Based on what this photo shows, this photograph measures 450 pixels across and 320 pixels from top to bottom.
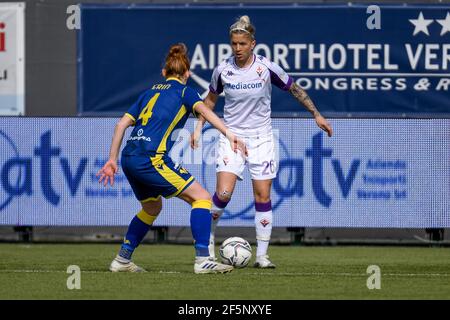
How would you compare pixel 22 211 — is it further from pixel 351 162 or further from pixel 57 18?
pixel 351 162

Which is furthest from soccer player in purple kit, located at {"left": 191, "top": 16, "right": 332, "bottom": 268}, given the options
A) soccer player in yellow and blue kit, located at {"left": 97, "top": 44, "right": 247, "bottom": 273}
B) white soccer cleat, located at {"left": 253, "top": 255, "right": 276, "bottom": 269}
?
soccer player in yellow and blue kit, located at {"left": 97, "top": 44, "right": 247, "bottom": 273}

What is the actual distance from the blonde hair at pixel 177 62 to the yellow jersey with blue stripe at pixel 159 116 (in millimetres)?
140

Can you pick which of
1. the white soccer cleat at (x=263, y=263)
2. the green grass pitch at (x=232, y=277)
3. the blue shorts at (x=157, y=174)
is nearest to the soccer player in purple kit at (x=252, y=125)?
the white soccer cleat at (x=263, y=263)

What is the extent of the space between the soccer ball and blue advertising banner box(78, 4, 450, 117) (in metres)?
6.10

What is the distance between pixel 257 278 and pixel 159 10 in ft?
26.2

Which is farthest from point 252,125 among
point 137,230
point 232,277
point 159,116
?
point 232,277

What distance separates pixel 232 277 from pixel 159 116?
5.37 ft

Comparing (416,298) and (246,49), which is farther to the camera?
(246,49)

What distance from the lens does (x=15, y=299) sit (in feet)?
31.0

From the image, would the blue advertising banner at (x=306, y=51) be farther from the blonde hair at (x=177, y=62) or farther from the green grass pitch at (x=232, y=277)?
the blonde hair at (x=177, y=62)

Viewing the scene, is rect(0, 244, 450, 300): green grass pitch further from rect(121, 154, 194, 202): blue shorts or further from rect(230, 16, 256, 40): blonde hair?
rect(230, 16, 256, 40): blonde hair

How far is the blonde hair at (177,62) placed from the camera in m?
11.3
